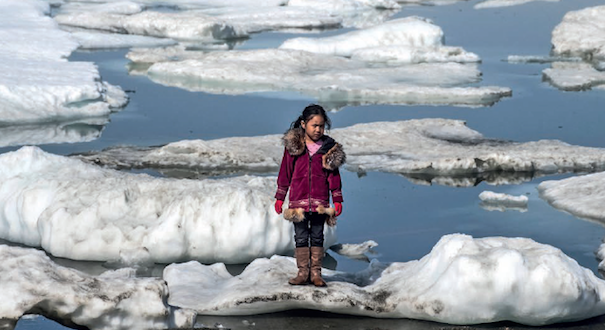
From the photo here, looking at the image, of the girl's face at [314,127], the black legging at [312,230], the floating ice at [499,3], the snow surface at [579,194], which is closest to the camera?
the girl's face at [314,127]

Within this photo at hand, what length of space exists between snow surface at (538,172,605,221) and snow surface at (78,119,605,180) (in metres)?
0.96

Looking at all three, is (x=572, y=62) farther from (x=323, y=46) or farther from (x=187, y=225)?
(x=187, y=225)

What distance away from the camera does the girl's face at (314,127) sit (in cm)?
573

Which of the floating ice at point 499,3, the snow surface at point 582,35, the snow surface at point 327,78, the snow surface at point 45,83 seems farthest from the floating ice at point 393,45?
the floating ice at point 499,3

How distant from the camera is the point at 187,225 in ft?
23.3

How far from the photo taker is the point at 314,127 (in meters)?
5.75

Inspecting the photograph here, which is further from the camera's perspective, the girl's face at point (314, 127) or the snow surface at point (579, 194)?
the snow surface at point (579, 194)

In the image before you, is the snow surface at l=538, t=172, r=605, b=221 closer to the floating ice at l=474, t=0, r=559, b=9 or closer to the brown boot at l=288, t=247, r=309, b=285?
the brown boot at l=288, t=247, r=309, b=285

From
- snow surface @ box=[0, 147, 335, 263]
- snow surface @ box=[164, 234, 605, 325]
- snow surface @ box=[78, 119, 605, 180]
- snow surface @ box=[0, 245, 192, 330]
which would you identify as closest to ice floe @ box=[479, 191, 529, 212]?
snow surface @ box=[78, 119, 605, 180]

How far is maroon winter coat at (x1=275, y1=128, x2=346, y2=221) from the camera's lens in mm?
5766

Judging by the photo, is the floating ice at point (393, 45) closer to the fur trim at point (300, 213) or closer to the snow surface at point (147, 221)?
the snow surface at point (147, 221)

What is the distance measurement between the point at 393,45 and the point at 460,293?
14.0 metres

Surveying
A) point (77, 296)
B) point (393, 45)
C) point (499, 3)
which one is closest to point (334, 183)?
point (77, 296)

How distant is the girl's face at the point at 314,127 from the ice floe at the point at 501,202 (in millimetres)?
3322
